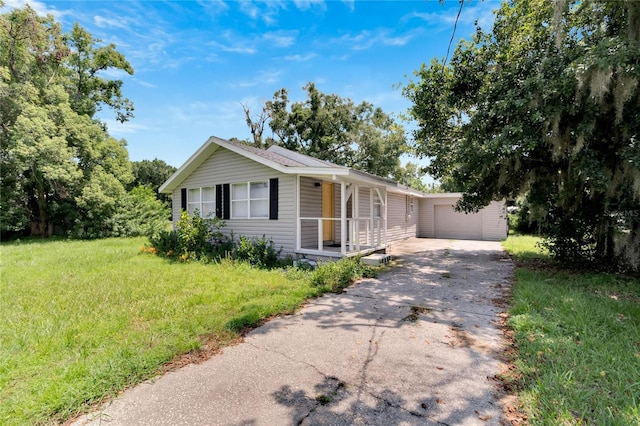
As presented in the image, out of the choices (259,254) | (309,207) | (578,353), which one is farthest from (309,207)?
(578,353)

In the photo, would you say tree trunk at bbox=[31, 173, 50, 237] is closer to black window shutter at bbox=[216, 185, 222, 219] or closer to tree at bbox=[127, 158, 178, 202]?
black window shutter at bbox=[216, 185, 222, 219]

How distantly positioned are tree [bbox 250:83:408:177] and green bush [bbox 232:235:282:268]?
14.8m

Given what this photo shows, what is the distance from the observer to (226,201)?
32.3 ft

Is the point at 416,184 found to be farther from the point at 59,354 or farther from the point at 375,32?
the point at 59,354

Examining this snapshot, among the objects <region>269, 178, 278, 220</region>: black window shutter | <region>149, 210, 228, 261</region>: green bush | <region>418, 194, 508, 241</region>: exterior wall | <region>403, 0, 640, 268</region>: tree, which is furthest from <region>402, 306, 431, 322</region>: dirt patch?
<region>418, 194, 508, 241</region>: exterior wall

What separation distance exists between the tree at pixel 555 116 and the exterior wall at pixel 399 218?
5.13 metres

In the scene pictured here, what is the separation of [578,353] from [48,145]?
18.2 m

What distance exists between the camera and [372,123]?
22688 mm

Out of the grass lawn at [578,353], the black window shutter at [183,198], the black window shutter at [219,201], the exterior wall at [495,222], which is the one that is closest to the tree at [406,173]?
the exterior wall at [495,222]

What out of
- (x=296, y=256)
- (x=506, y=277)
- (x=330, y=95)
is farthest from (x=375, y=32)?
(x=330, y=95)

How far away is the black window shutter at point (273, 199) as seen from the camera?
8.59 metres

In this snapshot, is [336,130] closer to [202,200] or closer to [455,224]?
[455,224]

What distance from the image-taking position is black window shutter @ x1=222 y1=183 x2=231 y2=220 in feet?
32.2

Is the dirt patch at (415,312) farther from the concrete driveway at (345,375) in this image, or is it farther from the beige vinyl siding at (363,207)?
the beige vinyl siding at (363,207)
